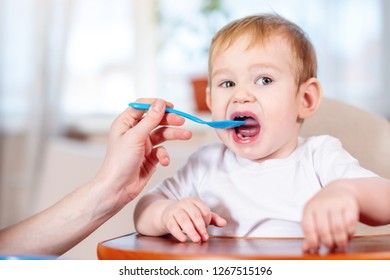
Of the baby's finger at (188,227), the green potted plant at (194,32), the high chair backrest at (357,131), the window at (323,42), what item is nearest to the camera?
the baby's finger at (188,227)

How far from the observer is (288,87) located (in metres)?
0.68

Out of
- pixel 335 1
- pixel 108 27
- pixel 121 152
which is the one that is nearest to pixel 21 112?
pixel 108 27

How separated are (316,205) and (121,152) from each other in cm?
26

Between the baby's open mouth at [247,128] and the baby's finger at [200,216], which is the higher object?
the baby's open mouth at [247,128]

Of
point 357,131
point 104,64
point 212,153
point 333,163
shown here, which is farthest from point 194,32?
point 333,163

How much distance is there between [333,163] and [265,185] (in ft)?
0.26

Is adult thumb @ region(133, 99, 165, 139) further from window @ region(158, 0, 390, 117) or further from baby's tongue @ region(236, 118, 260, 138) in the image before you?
window @ region(158, 0, 390, 117)

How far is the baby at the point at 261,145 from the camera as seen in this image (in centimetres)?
66

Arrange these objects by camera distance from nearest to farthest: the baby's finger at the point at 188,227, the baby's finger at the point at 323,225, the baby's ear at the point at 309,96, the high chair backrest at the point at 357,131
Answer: the baby's finger at the point at 323,225 < the baby's finger at the point at 188,227 < the baby's ear at the point at 309,96 < the high chair backrest at the point at 357,131

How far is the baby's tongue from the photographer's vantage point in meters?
0.67

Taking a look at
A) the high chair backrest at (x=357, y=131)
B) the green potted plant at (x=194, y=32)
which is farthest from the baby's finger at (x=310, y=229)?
the green potted plant at (x=194, y=32)

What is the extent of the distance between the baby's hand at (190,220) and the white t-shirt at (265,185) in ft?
0.19

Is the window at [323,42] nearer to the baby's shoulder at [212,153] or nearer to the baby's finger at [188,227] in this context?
the baby's shoulder at [212,153]
